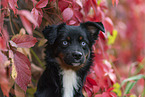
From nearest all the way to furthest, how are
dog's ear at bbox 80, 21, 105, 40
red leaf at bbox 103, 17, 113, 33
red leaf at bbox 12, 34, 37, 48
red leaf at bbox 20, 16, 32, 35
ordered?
red leaf at bbox 20, 16, 32, 35
red leaf at bbox 12, 34, 37, 48
dog's ear at bbox 80, 21, 105, 40
red leaf at bbox 103, 17, 113, 33

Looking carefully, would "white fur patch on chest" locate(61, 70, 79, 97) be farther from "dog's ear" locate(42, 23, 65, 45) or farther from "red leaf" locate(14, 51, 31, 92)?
"red leaf" locate(14, 51, 31, 92)

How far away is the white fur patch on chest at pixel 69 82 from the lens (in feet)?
8.60

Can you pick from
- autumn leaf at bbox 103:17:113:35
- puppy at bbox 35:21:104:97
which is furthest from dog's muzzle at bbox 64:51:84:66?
autumn leaf at bbox 103:17:113:35

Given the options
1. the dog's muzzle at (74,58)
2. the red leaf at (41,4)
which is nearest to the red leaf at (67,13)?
the red leaf at (41,4)

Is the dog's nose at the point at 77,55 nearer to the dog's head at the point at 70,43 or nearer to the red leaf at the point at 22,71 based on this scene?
the dog's head at the point at 70,43


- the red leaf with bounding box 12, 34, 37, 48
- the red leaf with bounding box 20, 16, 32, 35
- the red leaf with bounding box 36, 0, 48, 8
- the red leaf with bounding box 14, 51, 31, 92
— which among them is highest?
the red leaf with bounding box 36, 0, 48, 8

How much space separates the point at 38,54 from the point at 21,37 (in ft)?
4.65

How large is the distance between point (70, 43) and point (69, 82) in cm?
54

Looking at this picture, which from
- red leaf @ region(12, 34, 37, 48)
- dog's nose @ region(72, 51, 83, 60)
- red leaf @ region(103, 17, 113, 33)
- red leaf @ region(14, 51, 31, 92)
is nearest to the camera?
red leaf @ region(14, 51, 31, 92)

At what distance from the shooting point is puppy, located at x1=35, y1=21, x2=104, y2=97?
2566mm

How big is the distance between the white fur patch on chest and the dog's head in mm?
83

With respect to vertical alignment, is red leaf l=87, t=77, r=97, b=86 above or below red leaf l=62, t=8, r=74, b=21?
below

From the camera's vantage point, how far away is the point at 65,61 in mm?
2582

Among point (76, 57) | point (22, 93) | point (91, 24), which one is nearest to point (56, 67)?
point (76, 57)
